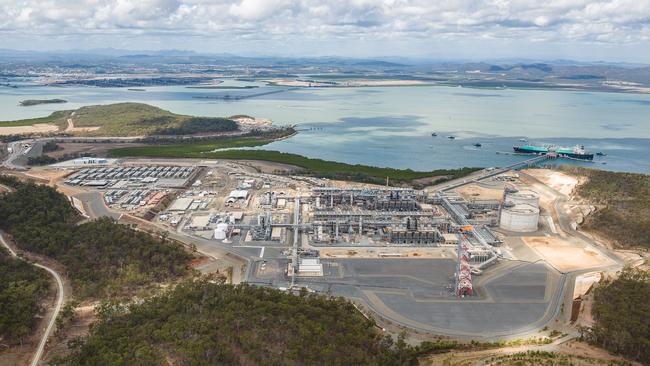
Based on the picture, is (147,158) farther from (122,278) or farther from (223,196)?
(122,278)

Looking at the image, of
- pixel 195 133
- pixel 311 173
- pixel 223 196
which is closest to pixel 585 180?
pixel 311 173

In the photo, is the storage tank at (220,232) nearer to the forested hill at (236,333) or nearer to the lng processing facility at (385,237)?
the lng processing facility at (385,237)

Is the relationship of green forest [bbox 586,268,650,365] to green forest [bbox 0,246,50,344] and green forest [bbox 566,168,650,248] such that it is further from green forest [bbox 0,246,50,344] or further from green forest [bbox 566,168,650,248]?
green forest [bbox 0,246,50,344]

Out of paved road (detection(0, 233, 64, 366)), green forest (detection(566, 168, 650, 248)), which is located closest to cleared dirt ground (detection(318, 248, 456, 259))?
green forest (detection(566, 168, 650, 248))

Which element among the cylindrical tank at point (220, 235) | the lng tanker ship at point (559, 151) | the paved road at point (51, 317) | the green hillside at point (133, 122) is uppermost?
the green hillside at point (133, 122)

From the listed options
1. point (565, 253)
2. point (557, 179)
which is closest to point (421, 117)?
point (557, 179)

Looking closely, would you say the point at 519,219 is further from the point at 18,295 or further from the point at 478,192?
the point at 18,295

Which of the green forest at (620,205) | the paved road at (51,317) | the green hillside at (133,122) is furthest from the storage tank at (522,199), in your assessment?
the green hillside at (133,122)
